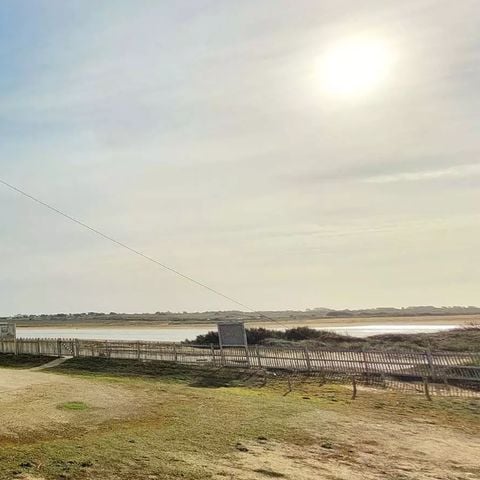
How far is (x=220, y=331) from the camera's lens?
1067 inches

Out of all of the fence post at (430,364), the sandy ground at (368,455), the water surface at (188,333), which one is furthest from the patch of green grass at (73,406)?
the water surface at (188,333)

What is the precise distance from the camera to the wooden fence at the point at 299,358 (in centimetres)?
2025

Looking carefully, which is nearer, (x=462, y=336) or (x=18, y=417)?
(x=18, y=417)

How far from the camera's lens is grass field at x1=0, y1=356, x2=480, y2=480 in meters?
9.50

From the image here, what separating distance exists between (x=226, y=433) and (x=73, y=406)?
5.43 m

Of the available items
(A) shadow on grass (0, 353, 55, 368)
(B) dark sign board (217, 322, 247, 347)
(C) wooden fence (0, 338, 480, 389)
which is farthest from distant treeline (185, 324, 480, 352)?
(B) dark sign board (217, 322, 247, 347)

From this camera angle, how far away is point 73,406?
15.1 metres

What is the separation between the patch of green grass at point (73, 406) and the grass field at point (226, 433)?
0.06 metres

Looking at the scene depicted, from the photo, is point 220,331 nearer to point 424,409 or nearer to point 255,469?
point 424,409

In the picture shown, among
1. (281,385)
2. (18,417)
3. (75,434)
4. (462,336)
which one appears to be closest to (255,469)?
(75,434)

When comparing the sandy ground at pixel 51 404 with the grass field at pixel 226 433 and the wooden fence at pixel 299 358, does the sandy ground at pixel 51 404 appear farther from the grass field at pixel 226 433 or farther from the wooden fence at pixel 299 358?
the wooden fence at pixel 299 358

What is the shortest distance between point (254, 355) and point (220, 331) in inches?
110

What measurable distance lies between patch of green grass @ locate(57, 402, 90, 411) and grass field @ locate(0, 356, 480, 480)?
0.18ft

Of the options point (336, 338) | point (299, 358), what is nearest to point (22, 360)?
point (299, 358)
